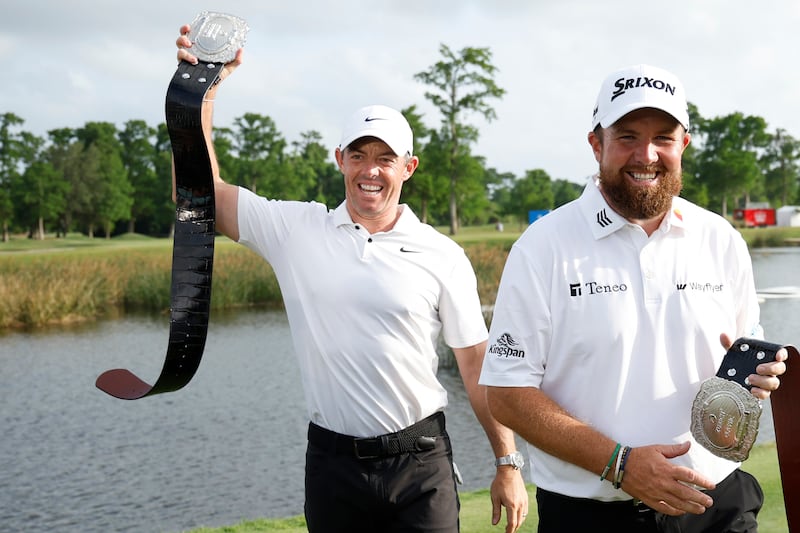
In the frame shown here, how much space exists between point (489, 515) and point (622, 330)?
11.9 feet

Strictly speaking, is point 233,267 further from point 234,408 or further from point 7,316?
point 234,408

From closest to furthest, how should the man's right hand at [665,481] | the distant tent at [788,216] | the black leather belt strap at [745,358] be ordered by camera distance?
the man's right hand at [665,481], the black leather belt strap at [745,358], the distant tent at [788,216]

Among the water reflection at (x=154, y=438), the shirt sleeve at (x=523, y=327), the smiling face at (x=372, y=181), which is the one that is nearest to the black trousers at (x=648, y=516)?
the shirt sleeve at (x=523, y=327)

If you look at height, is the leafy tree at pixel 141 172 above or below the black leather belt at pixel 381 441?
above

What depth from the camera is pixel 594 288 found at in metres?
2.26

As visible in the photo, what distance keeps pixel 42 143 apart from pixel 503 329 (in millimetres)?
68805

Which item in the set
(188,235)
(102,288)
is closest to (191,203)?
(188,235)

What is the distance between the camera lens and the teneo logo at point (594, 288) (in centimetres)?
226

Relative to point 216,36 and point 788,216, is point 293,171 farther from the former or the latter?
point 216,36

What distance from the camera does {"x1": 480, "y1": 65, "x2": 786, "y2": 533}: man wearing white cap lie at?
223cm

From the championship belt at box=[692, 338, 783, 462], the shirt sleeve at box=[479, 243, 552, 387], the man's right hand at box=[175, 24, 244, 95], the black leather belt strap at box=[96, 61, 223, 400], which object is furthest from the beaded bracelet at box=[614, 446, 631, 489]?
the man's right hand at box=[175, 24, 244, 95]

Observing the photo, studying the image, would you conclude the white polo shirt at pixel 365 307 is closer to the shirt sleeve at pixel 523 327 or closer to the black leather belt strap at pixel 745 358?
the shirt sleeve at pixel 523 327

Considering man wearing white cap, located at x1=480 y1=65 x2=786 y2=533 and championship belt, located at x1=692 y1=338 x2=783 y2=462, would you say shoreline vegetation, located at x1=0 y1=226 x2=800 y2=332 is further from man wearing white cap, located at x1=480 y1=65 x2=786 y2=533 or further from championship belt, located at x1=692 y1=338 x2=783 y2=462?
championship belt, located at x1=692 y1=338 x2=783 y2=462

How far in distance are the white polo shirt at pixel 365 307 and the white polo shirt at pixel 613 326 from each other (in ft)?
2.55
